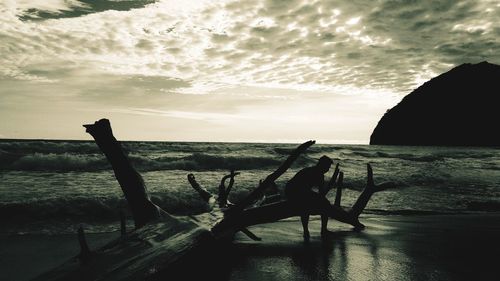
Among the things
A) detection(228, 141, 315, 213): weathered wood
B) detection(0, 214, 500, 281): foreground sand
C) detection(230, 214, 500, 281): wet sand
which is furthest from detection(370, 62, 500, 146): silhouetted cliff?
detection(228, 141, 315, 213): weathered wood

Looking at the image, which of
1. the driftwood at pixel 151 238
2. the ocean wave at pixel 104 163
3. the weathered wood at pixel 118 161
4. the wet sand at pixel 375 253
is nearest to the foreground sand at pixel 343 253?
the wet sand at pixel 375 253

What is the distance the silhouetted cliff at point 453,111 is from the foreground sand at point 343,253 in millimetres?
90705

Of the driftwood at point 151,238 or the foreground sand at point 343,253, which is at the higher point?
the driftwood at point 151,238

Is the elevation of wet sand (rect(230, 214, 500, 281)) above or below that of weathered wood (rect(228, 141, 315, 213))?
below

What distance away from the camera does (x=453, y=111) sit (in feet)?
286

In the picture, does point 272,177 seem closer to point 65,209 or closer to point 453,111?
point 65,209

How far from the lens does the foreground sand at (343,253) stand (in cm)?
407

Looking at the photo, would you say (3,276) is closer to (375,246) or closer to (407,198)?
(375,246)

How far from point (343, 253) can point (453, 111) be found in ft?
315

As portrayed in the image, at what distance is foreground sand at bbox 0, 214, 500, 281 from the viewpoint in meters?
4.07

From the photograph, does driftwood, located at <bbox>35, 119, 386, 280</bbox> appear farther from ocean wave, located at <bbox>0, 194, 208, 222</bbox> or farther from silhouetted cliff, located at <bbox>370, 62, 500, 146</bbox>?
silhouetted cliff, located at <bbox>370, 62, 500, 146</bbox>

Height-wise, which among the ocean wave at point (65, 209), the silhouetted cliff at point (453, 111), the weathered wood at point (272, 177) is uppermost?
the silhouetted cliff at point (453, 111)

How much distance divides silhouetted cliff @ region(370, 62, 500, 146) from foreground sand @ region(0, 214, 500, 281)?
298 feet

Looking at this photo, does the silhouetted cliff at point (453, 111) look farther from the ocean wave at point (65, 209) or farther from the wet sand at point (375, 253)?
the ocean wave at point (65, 209)
